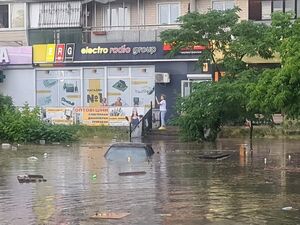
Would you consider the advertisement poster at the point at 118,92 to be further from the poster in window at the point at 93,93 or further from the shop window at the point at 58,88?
the shop window at the point at 58,88

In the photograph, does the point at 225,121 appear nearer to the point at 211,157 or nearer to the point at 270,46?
the point at 270,46

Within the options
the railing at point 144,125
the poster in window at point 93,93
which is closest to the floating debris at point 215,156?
the railing at point 144,125

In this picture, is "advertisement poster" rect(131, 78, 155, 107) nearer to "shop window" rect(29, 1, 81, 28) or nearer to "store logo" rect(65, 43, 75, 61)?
"store logo" rect(65, 43, 75, 61)

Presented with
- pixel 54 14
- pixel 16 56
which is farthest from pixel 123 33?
pixel 16 56

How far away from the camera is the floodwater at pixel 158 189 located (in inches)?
534

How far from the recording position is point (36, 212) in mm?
14227

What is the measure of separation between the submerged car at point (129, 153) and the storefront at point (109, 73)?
731 inches

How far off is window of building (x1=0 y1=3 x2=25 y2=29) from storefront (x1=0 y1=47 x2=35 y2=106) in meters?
2.65

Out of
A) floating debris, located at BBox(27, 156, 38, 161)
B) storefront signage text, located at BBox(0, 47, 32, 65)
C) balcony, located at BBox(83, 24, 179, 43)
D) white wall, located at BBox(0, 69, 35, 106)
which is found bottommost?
floating debris, located at BBox(27, 156, 38, 161)

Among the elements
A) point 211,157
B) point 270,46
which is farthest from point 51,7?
point 211,157

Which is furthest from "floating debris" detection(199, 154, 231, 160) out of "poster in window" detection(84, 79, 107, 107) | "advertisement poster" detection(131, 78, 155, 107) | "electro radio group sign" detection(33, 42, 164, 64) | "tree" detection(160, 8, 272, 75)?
"poster in window" detection(84, 79, 107, 107)

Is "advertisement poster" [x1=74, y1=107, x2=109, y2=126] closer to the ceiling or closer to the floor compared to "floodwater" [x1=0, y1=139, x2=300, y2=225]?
closer to the ceiling

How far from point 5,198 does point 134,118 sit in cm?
2664

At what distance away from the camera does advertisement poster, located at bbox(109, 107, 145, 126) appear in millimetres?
44188
